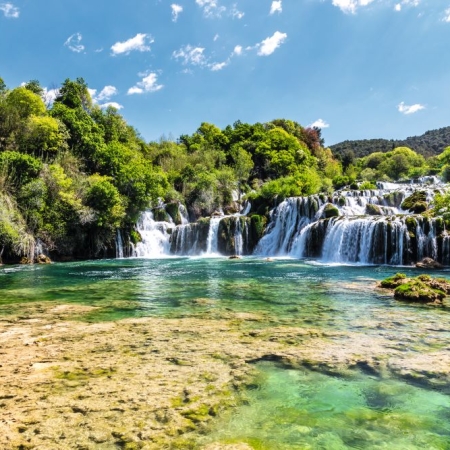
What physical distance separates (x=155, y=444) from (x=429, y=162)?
8759cm

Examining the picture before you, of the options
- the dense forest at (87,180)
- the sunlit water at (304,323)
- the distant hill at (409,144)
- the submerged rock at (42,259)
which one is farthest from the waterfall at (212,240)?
the distant hill at (409,144)

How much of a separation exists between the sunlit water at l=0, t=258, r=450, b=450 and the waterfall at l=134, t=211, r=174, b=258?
15.0 metres

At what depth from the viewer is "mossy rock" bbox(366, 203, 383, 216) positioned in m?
30.8

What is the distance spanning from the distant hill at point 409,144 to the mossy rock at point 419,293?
10957cm

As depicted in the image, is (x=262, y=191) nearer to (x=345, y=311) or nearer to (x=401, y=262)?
(x=401, y=262)

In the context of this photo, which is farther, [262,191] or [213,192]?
[213,192]

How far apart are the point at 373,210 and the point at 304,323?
2590cm

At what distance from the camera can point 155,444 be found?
11.2 feet

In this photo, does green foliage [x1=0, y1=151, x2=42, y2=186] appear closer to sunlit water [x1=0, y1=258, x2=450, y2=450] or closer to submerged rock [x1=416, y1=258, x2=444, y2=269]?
sunlit water [x1=0, y1=258, x2=450, y2=450]

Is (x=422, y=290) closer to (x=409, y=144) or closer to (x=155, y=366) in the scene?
(x=155, y=366)

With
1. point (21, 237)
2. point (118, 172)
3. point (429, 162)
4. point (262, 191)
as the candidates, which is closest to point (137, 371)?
point (21, 237)

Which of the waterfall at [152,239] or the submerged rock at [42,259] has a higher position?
the waterfall at [152,239]

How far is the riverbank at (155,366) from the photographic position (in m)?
3.68

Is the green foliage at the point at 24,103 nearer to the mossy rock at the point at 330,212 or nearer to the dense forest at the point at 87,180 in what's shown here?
the dense forest at the point at 87,180
